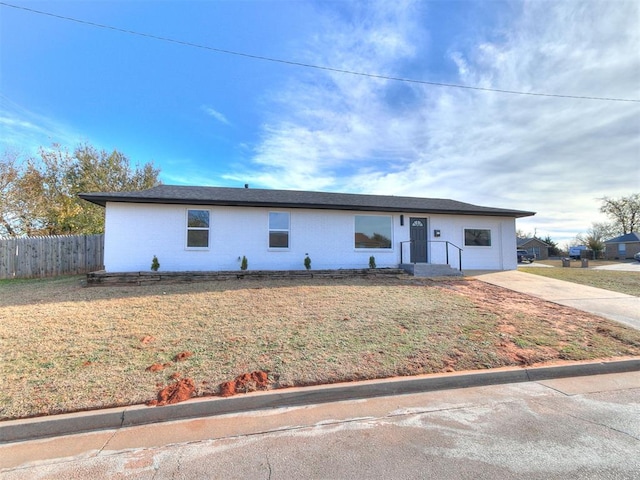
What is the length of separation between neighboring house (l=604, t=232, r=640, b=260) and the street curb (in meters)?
50.3

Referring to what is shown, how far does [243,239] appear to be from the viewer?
36.7 feet

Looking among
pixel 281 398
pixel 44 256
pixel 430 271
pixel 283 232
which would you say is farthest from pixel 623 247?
pixel 44 256

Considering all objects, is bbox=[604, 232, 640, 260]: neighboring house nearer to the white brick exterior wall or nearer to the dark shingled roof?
the dark shingled roof

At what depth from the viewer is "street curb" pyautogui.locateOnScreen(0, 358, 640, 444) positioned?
285cm

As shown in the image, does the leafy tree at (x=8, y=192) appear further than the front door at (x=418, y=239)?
Yes

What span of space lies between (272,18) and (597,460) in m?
10.6

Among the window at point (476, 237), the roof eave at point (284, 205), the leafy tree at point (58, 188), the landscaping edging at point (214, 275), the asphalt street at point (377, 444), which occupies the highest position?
the leafy tree at point (58, 188)

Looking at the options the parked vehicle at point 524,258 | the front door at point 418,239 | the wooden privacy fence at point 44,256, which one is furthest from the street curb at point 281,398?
the parked vehicle at point 524,258

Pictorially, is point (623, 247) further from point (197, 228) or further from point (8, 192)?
point (8, 192)

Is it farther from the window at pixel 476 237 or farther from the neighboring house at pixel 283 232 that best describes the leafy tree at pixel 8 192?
the window at pixel 476 237

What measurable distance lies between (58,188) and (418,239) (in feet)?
69.9

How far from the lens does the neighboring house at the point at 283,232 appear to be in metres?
10.4

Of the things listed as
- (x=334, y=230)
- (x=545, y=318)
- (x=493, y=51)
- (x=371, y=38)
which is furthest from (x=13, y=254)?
(x=493, y=51)

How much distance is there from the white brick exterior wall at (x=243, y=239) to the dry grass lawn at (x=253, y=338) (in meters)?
2.60
